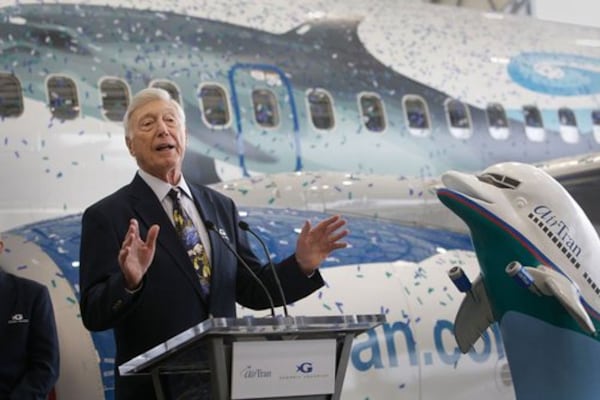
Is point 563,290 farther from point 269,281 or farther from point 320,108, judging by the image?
point 320,108

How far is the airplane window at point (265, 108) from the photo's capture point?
267 inches

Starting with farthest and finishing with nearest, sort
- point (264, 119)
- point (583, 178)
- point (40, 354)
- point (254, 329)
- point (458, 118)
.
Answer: point (458, 118), point (583, 178), point (264, 119), point (40, 354), point (254, 329)

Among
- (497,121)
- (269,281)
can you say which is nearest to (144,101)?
(269,281)

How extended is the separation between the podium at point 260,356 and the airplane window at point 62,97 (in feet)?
10.2

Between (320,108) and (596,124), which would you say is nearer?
(320,108)

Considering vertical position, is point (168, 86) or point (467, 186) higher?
point (168, 86)

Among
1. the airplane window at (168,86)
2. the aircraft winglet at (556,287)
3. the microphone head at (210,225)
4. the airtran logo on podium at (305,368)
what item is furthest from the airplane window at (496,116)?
the airtran logo on podium at (305,368)

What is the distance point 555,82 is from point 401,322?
151 inches

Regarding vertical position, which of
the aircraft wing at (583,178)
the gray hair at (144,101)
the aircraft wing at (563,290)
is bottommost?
the aircraft wing at (563,290)

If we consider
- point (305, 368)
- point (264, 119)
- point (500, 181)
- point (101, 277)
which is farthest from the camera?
point (264, 119)

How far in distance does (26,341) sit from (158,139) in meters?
1.46

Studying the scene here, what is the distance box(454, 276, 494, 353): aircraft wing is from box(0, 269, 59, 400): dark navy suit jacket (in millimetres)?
1617

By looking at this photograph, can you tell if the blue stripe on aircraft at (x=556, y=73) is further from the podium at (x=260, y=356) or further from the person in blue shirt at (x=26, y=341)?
the podium at (x=260, y=356)

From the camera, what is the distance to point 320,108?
709 cm
